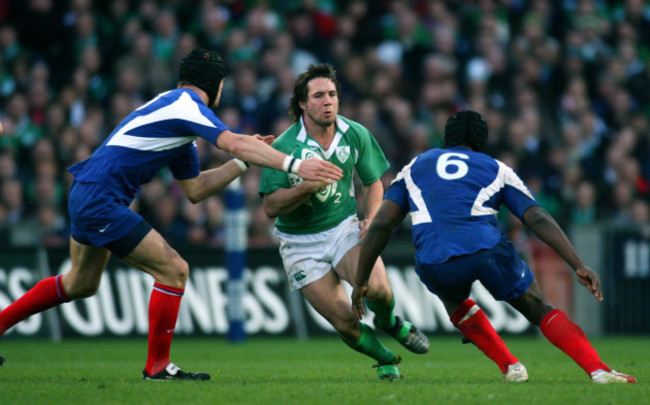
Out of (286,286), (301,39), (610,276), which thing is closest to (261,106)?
(301,39)

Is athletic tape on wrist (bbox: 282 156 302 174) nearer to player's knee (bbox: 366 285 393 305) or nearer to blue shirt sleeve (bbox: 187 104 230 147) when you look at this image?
blue shirt sleeve (bbox: 187 104 230 147)

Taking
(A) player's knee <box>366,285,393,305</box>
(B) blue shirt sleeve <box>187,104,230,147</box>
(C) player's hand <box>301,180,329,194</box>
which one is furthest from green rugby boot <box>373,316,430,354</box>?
(B) blue shirt sleeve <box>187,104,230,147</box>

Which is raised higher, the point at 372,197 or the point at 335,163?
the point at 335,163

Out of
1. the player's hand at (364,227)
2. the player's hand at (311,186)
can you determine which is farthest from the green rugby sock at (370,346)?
the player's hand at (311,186)

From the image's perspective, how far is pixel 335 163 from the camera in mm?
7742

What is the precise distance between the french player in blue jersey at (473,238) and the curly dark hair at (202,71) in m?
1.61

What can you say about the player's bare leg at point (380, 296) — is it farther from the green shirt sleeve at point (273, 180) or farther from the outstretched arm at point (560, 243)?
the outstretched arm at point (560, 243)

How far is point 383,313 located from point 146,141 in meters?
2.17

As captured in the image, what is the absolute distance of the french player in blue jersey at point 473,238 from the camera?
21.4 ft

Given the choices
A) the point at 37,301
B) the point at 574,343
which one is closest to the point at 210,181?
the point at 37,301

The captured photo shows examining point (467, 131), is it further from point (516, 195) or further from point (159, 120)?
point (159, 120)

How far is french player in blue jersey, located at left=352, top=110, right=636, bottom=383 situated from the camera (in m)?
→ 6.51

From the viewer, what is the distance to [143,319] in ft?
43.1

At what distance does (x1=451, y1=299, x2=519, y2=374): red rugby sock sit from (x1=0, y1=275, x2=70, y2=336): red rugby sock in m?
3.01
